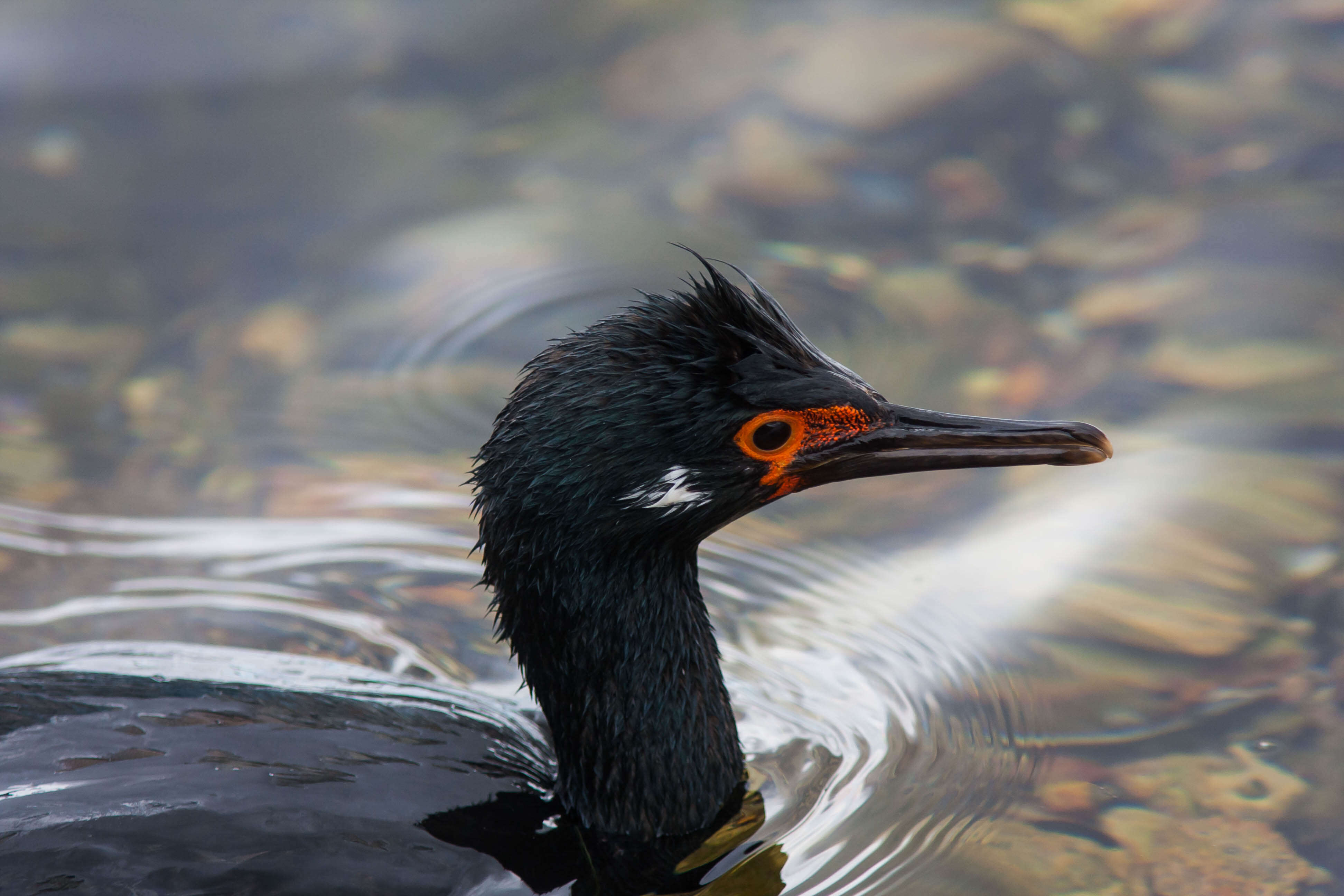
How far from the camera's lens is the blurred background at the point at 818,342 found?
4.13 m

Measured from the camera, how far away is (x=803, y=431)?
3.54m

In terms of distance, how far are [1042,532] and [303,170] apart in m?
3.79

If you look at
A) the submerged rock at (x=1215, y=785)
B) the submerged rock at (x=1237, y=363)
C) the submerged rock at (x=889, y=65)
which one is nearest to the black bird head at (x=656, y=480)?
the submerged rock at (x=1215, y=785)

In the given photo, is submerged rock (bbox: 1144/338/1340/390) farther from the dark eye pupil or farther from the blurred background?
the dark eye pupil

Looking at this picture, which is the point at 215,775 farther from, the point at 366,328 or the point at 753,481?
the point at 366,328

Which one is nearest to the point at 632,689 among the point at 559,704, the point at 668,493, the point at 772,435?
the point at 559,704

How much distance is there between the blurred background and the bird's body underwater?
0.48 meters

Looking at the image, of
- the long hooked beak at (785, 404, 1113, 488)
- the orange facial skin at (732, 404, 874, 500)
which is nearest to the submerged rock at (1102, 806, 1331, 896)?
the long hooked beak at (785, 404, 1113, 488)

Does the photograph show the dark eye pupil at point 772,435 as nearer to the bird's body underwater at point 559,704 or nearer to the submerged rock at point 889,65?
the bird's body underwater at point 559,704

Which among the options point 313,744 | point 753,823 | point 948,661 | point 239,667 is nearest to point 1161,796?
point 948,661

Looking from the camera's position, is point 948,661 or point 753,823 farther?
point 948,661

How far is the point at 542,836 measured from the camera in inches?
144

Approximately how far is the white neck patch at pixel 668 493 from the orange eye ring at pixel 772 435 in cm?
16

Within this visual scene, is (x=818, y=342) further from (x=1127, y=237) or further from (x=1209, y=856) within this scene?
(x=1209, y=856)
